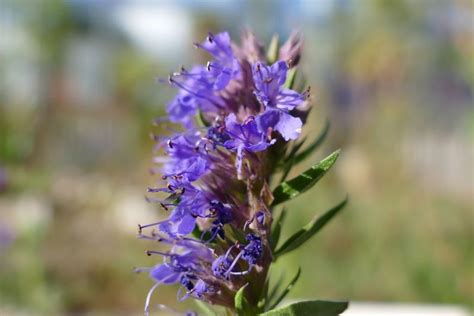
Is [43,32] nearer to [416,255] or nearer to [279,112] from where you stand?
[416,255]

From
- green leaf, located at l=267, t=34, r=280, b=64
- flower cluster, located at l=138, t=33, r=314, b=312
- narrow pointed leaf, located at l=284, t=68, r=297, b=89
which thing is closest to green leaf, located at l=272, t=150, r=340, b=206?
flower cluster, located at l=138, t=33, r=314, b=312

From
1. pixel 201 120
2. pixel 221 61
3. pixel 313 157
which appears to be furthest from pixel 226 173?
pixel 313 157

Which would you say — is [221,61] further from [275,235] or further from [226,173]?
[275,235]

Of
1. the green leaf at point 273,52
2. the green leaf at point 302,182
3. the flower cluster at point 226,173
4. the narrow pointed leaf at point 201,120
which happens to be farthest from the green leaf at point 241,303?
the green leaf at point 273,52

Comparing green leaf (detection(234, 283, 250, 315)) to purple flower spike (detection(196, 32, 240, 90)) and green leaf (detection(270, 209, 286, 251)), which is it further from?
purple flower spike (detection(196, 32, 240, 90))

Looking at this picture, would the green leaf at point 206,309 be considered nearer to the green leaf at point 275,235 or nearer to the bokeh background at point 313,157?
the green leaf at point 275,235

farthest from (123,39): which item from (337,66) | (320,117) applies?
(320,117)

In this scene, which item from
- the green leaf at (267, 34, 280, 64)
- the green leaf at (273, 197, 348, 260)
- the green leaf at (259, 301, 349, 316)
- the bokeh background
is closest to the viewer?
the green leaf at (259, 301, 349, 316)
